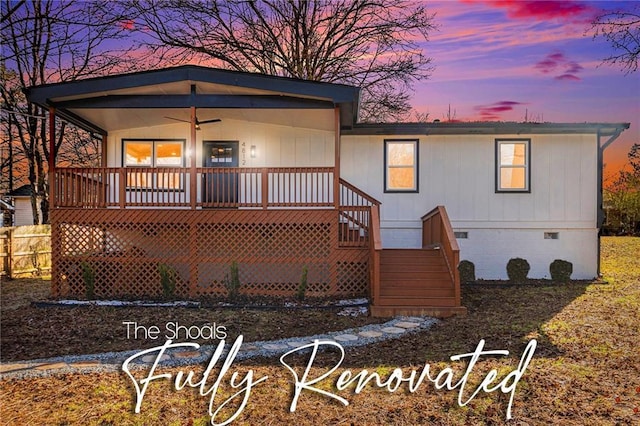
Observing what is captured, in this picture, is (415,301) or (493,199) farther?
(493,199)

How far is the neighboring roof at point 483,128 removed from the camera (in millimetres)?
12430

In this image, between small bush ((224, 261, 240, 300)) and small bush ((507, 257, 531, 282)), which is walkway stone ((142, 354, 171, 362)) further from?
small bush ((507, 257, 531, 282))

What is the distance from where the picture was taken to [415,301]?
8.93 metres

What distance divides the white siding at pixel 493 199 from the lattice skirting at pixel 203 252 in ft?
9.18

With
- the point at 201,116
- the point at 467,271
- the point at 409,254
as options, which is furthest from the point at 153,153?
the point at 467,271

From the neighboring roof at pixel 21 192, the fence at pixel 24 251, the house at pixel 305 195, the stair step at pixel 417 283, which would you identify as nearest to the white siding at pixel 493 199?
the house at pixel 305 195

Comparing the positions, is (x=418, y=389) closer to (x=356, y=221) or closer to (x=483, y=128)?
(x=356, y=221)

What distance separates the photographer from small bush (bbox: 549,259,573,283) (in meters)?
12.8

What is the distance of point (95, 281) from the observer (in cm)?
1080

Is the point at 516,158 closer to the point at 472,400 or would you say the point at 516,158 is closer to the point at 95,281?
the point at 472,400

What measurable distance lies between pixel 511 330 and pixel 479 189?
6014 mm

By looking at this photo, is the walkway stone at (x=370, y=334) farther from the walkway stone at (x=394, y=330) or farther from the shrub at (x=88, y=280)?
the shrub at (x=88, y=280)

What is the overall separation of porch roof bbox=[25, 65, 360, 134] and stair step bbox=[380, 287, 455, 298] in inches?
152

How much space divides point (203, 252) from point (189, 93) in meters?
3.43
